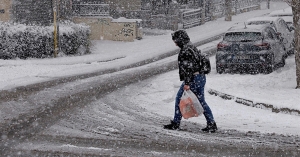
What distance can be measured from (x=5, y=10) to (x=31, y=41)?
5.11 m

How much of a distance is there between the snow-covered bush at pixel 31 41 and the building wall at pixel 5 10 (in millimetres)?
4001

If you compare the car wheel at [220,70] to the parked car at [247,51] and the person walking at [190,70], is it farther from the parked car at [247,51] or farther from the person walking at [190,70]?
the person walking at [190,70]

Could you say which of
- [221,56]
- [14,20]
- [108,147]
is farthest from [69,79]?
[14,20]

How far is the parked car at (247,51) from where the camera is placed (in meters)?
15.6

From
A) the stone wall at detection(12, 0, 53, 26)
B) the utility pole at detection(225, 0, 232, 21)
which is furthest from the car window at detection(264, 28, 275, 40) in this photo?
the utility pole at detection(225, 0, 232, 21)

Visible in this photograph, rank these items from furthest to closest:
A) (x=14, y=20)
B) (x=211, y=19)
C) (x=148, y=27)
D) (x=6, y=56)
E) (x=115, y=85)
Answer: (x=211, y=19) → (x=148, y=27) → (x=14, y=20) → (x=6, y=56) → (x=115, y=85)

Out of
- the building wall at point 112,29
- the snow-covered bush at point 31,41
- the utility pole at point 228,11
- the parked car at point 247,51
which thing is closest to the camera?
the parked car at point 247,51

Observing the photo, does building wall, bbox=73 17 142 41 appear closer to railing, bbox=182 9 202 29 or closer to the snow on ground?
the snow on ground

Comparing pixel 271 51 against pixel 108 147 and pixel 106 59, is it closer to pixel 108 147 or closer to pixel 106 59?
pixel 106 59

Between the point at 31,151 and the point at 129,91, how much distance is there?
20.0ft

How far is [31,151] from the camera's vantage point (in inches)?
309

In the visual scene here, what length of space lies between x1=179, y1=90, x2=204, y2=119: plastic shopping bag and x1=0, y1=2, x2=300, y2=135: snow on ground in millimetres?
957

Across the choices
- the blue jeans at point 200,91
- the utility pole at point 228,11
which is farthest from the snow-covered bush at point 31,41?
the utility pole at point 228,11

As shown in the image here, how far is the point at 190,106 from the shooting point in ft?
29.5
